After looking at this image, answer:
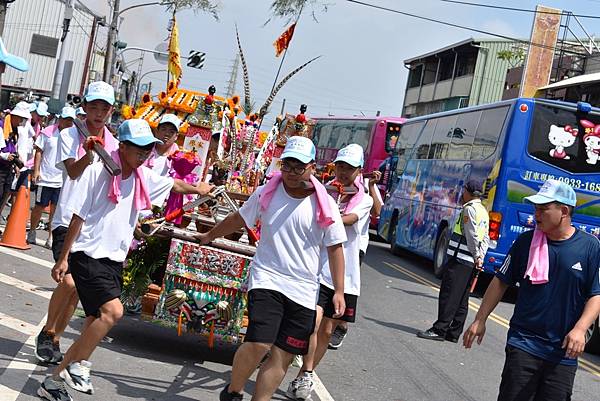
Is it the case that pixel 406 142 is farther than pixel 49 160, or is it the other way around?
pixel 406 142

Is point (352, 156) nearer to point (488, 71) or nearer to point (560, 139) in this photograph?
point (560, 139)

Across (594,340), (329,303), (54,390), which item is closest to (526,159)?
(594,340)

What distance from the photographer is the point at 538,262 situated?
586 centimetres

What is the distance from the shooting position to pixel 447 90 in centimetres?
5653

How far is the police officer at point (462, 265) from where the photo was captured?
40.8ft

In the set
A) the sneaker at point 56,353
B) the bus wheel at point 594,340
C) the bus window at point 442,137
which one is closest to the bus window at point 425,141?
the bus window at point 442,137

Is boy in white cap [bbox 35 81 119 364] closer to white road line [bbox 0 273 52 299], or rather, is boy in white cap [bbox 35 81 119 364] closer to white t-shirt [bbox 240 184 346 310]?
white t-shirt [bbox 240 184 346 310]

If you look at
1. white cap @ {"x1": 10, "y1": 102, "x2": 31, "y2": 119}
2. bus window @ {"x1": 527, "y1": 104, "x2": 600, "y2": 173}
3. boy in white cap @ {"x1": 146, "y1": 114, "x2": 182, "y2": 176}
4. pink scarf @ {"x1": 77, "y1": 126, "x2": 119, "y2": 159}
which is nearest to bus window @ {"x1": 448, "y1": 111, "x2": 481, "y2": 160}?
bus window @ {"x1": 527, "y1": 104, "x2": 600, "y2": 173}

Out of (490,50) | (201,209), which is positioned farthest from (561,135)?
(490,50)

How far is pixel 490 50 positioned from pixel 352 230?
154ft

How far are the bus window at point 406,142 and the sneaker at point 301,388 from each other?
17.6m

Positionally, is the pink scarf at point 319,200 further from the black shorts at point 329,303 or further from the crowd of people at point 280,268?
the black shorts at point 329,303

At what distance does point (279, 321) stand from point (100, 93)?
2413 mm

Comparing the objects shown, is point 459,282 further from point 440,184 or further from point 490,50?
point 490,50
